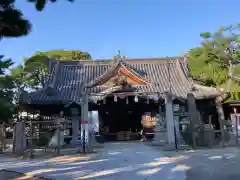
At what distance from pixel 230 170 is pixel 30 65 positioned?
19070 mm

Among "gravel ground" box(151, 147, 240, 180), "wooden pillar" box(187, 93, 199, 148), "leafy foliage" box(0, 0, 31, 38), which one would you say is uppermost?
"leafy foliage" box(0, 0, 31, 38)

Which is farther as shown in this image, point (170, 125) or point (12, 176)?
point (170, 125)

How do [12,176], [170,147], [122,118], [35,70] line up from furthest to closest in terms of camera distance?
[35,70] → [122,118] → [170,147] → [12,176]

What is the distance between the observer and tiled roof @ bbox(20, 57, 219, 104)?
741 inches

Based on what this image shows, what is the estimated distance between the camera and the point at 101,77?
65.4 ft

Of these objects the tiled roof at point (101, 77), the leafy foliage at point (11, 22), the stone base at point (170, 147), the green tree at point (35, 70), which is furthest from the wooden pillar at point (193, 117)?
the green tree at point (35, 70)

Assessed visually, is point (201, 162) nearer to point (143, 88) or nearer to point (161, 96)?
point (161, 96)

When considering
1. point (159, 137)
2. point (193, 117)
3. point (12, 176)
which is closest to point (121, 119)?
point (159, 137)

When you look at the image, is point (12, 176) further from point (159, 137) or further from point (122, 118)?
point (122, 118)

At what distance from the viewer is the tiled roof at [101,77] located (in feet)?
61.8

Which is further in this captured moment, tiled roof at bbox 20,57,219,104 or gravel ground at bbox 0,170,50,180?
tiled roof at bbox 20,57,219,104

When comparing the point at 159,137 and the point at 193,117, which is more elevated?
the point at 193,117

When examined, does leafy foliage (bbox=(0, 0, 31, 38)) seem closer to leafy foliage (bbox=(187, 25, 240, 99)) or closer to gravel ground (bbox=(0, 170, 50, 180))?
gravel ground (bbox=(0, 170, 50, 180))

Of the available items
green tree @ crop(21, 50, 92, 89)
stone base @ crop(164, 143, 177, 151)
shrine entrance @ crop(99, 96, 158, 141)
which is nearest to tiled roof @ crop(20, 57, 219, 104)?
green tree @ crop(21, 50, 92, 89)
